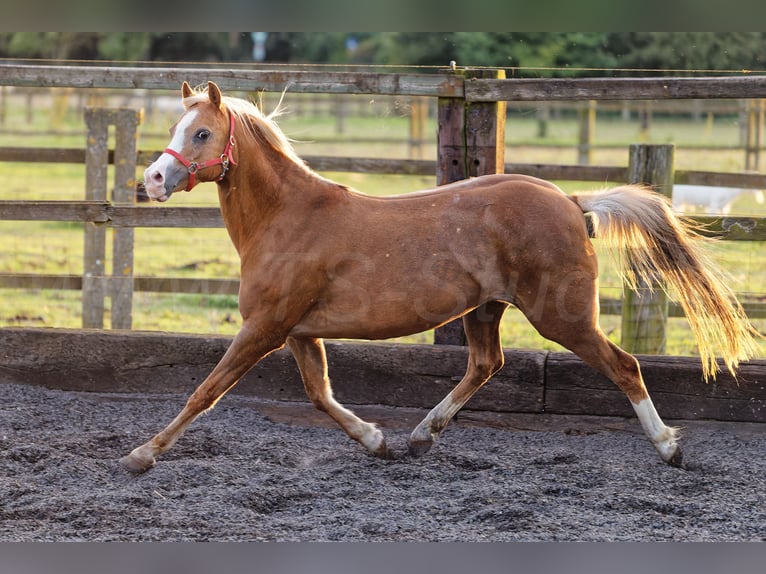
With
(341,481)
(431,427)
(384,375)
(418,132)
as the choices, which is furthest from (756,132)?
(341,481)

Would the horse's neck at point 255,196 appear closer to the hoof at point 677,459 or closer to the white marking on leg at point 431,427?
the white marking on leg at point 431,427

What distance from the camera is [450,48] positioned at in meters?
19.3

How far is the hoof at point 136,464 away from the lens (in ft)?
13.1

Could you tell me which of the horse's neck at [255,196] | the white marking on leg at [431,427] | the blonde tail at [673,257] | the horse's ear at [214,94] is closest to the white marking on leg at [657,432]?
the blonde tail at [673,257]

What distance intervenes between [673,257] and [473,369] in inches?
42.0

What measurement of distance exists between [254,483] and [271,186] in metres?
1.31

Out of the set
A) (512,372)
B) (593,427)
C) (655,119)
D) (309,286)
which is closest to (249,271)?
(309,286)

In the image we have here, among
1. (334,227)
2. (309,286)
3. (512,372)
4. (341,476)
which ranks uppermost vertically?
(334,227)

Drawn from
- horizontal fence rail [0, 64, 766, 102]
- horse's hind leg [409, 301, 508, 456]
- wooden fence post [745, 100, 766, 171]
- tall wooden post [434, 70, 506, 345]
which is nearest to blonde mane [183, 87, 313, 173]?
horizontal fence rail [0, 64, 766, 102]

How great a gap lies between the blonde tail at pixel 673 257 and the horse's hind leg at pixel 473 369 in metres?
0.64

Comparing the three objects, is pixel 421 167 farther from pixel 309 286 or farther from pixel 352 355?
pixel 309 286

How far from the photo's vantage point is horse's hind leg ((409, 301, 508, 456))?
14.5 feet

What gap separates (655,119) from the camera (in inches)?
909

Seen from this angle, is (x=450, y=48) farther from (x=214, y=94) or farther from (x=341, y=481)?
(x=341, y=481)
